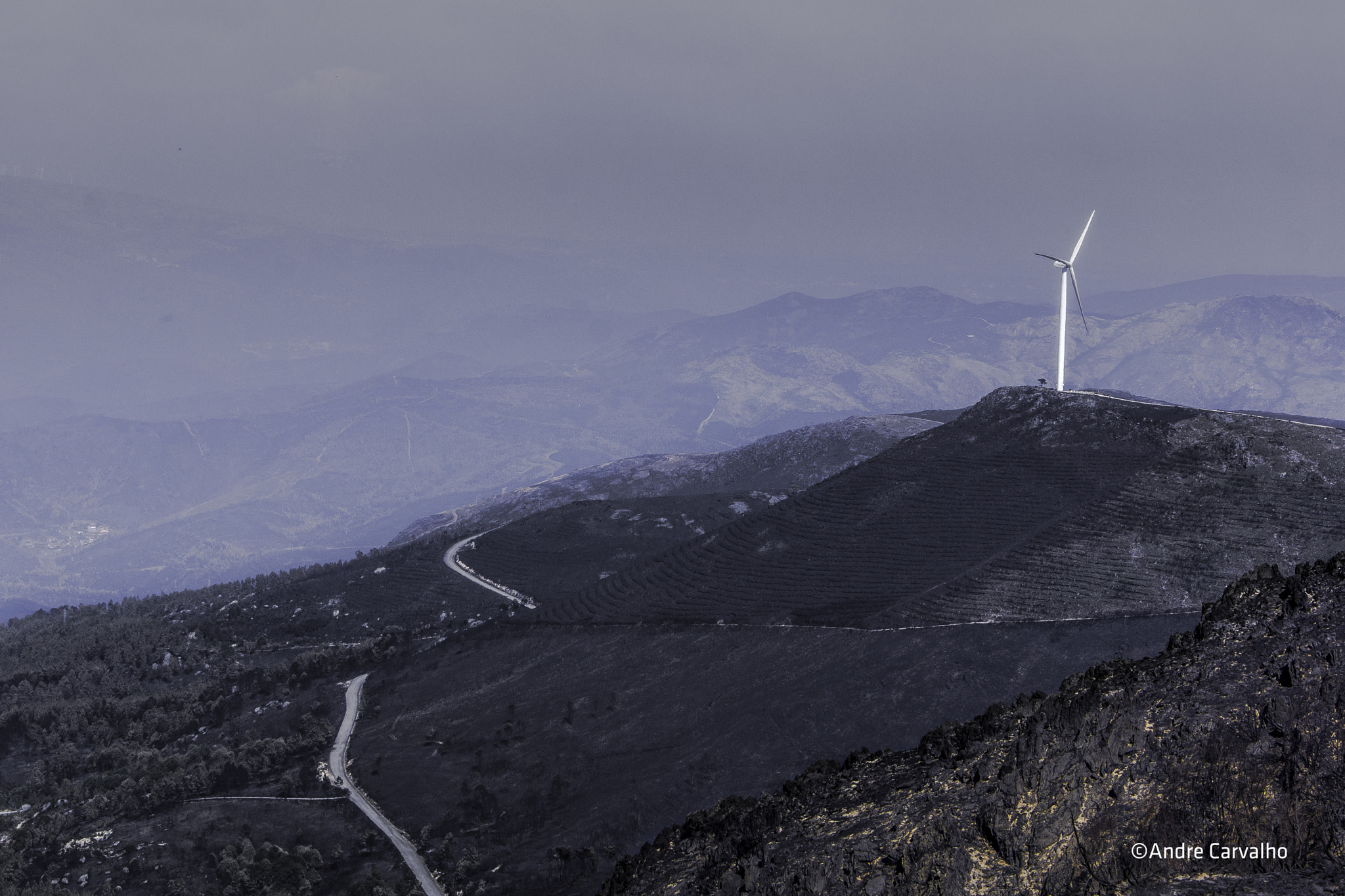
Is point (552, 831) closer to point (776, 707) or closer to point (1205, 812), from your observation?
point (776, 707)

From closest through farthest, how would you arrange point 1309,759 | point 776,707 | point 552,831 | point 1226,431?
point 1309,759
point 552,831
point 776,707
point 1226,431

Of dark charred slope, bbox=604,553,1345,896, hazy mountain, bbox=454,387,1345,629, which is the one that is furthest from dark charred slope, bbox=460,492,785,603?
dark charred slope, bbox=604,553,1345,896

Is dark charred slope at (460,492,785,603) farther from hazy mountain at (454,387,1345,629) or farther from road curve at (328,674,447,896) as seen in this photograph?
road curve at (328,674,447,896)

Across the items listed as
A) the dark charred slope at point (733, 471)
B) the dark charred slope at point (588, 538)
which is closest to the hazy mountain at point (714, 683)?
the dark charred slope at point (588, 538)

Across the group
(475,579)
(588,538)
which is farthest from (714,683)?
(588,538)

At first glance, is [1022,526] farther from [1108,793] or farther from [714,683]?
[1108,793]

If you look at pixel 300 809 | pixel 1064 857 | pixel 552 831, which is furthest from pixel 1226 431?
pixel 300 809
